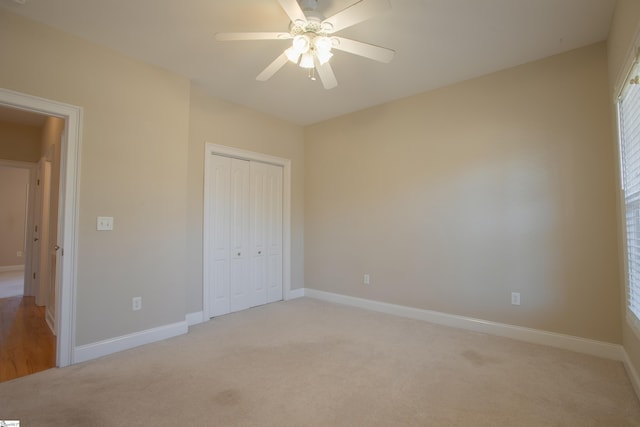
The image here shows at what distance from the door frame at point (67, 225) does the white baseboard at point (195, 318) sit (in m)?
1.09

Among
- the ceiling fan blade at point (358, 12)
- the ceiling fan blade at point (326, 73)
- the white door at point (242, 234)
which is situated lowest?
the white door at point (242, 234)

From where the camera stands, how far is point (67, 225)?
2490mm

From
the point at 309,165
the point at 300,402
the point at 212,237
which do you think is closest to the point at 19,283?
the point at 212,237

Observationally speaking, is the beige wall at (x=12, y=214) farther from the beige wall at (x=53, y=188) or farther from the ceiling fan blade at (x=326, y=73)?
the ceiling fan blade at (x=326, y=73)

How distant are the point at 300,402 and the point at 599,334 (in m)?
2.59

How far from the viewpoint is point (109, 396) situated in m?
1.99

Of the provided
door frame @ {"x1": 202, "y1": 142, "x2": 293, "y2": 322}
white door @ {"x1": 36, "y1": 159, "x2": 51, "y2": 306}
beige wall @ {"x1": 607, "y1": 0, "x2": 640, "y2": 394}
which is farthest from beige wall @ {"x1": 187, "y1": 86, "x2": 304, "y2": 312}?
beige wall @ {"x1": 607, "y1": 0, "x2": 640, "y2": 394}

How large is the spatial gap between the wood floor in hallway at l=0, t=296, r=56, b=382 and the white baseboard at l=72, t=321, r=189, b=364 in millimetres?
214

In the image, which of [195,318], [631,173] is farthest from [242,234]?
[631,173]

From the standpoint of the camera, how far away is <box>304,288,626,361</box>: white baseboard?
2572 millimetres

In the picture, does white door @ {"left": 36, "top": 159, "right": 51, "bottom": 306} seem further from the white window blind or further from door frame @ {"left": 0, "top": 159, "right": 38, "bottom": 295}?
the white window blind

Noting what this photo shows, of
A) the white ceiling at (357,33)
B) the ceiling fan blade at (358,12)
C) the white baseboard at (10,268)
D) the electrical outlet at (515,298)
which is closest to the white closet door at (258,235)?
the white ceiling at (357,33)

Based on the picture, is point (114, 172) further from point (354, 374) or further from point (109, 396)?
point (354, 374)

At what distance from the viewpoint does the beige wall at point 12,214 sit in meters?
7.06
